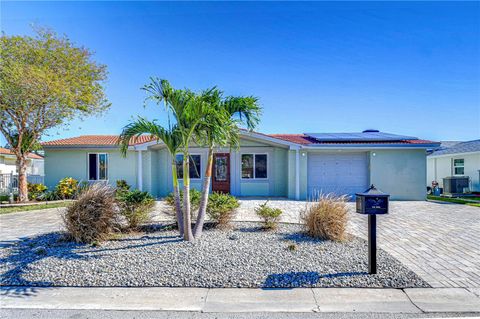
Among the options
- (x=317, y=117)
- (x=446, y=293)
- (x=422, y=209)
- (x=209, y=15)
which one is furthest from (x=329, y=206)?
(x=317, y=117)

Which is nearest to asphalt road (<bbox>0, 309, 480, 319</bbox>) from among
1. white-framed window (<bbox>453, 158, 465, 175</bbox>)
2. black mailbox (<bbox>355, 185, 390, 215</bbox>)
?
black mailbox (<bbox>355, 185, 390, 215</bbox>)

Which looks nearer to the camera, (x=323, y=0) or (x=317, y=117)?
(x=323, y=0)

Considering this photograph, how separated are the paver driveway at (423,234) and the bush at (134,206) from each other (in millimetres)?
900

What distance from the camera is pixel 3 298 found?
3.62 metres

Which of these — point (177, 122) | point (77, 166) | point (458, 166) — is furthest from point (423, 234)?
point (458, 166)

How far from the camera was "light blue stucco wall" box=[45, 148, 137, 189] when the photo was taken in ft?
48.6

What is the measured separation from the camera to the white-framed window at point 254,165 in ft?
49.7

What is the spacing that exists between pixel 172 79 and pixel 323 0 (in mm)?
7875

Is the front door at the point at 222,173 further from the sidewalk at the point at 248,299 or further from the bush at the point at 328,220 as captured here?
the sidewalk at the point at 248,299

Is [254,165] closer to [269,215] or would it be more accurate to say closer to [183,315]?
[269,215]

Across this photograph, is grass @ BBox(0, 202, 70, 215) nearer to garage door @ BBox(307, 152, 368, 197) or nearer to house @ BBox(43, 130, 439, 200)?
house @ BBox(43, 130, 439, 200)

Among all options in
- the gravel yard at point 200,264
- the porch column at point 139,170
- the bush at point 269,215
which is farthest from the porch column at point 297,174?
the porch column at point 139,170

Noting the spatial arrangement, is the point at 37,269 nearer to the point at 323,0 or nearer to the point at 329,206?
the point at 329,206

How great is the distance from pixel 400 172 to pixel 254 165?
780 centimetres
